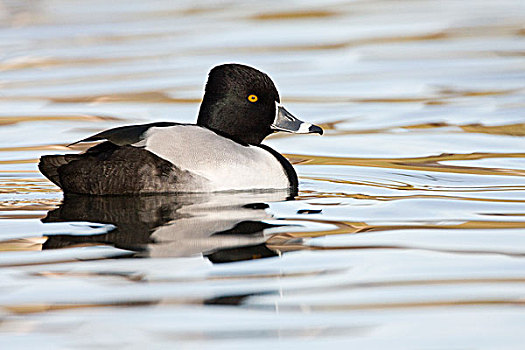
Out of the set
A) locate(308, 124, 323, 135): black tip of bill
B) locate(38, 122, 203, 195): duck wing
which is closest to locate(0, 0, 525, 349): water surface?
locate(38, 122, 203, 195): duck wing

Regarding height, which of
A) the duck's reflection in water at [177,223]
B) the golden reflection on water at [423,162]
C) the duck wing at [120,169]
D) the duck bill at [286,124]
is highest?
the duck bill at [286,124]

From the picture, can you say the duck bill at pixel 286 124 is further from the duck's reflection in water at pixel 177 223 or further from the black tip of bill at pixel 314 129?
the duck's reflection in water at pixel 177 223

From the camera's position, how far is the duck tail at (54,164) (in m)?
7.79

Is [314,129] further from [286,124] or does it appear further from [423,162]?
[423,162]

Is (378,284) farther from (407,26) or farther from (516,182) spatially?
(407,26)

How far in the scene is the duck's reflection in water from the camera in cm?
604

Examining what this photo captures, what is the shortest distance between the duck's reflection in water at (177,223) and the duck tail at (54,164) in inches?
6.8

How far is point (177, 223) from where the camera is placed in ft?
22.4

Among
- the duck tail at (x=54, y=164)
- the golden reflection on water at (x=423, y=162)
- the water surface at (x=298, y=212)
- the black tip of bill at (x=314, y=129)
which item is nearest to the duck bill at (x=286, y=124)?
the black tip of bill at (x=314, y=129)

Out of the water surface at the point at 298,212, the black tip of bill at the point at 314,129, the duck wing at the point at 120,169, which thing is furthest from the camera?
the black tip of bill at the point at 314,129

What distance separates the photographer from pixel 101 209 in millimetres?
7336

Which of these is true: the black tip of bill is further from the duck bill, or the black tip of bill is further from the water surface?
the water surface

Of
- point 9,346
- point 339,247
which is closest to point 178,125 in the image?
point 339,247

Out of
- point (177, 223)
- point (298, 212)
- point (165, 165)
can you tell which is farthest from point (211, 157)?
point (177, 223)
